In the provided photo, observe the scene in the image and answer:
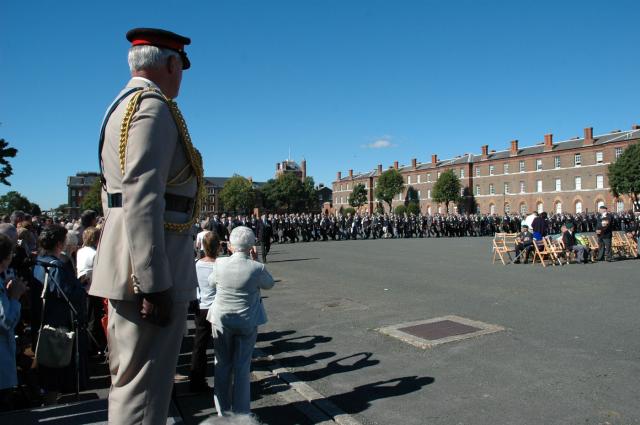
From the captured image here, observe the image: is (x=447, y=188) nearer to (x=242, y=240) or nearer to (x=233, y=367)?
(x=242, y=240)

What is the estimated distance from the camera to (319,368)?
5.92m

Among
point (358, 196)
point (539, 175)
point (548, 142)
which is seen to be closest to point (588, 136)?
point (548, 142)

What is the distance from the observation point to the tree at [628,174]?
55875 mm

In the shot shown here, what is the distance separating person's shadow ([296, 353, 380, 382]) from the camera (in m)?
5.66

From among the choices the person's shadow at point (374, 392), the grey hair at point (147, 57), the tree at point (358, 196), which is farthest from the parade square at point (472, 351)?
the tree at point (358, 196)

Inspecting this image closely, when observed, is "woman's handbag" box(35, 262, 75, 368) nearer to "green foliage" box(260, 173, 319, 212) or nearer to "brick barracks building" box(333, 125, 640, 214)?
"brick barracks building" box(333, 125, 640, 214)

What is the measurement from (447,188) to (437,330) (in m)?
82.1

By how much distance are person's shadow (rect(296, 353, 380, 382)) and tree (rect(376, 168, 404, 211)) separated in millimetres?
94101

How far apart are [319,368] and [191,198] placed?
13.1 feet

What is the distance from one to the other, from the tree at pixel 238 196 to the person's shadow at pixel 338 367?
117 m

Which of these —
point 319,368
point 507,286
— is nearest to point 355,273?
point 507,286

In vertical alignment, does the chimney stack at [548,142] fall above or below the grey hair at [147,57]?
above

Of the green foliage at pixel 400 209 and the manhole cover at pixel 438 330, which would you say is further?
the green foliage at pixel 400 209

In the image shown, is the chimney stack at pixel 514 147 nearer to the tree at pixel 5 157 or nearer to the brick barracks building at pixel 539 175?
the brick barracks building at pixel 539 175
